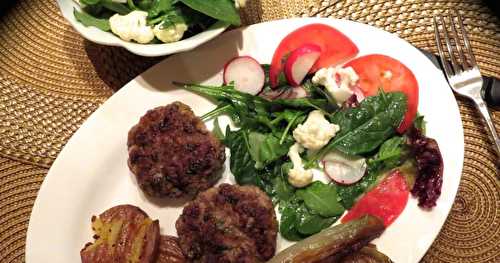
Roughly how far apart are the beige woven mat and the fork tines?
0.06 metres

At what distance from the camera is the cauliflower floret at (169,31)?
6.91ft

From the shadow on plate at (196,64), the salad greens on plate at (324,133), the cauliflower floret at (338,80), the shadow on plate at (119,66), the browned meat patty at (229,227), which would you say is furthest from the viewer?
the shadow on plate at (119,66)

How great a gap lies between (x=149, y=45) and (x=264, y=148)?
0.67 m

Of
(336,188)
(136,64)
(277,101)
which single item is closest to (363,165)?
(336,188)

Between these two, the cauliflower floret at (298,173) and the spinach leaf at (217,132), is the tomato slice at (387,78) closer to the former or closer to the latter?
the cauliflower floret at (298,173)

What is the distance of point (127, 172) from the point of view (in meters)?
2.27

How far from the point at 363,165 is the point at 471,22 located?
0.98 meters

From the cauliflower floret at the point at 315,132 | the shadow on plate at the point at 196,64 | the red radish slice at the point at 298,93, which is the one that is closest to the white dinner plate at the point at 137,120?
the shadow on plate at the point at 196,64

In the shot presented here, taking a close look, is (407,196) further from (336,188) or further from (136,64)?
(136,64)

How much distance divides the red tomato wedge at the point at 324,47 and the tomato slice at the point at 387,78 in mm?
→ 63

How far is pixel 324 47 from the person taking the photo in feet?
7.49

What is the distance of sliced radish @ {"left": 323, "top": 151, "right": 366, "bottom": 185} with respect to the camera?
2.14 meters

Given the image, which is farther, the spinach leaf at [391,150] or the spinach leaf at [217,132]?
the spinach leaf at [217,132]

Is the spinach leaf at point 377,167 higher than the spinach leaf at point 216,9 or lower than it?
lower
